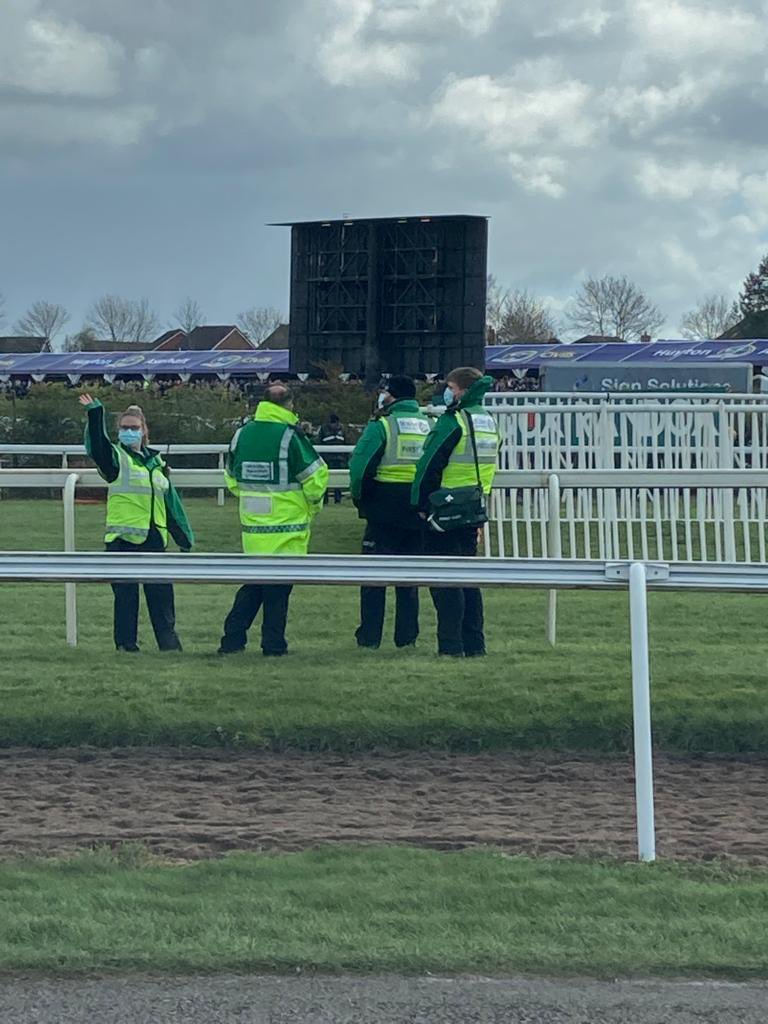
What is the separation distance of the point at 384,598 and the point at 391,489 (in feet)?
2.24

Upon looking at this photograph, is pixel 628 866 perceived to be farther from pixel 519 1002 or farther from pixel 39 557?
pixel 39 557

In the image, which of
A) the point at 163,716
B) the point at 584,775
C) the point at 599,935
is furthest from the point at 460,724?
the point at 599,935

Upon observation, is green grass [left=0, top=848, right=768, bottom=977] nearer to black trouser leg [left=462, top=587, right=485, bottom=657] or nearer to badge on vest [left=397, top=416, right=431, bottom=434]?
black trouser leg [left=462, top=587, right=485, bottom=657]

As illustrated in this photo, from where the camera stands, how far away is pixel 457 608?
29.1 feet

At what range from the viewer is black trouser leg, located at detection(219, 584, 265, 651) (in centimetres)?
904

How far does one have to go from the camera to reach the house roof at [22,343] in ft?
304

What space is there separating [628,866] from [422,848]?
2.37ft

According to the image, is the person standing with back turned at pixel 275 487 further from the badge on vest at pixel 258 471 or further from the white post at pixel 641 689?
the white post at pixel 641 689

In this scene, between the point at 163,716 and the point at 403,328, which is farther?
the point at 403,328

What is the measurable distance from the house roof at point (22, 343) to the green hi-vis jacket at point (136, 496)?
8492cm

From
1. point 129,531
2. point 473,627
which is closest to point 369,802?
point 473,627

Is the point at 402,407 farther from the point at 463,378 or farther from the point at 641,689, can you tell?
the point at 641,689

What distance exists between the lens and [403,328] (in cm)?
2422

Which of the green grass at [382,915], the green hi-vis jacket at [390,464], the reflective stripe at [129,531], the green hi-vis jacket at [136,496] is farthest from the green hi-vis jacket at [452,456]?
the green grass at [382,915]
